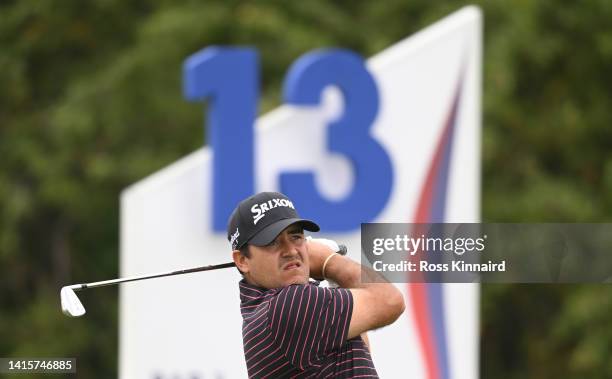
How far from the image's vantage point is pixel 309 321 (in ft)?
11.0

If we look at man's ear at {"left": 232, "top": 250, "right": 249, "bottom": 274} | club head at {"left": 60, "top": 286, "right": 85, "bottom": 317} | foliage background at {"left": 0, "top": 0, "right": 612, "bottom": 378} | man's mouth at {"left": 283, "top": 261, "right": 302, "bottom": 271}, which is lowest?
man's mouth at {"left": 283, "top": 261, "right": 302, "bottom": 271}

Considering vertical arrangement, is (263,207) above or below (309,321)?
above

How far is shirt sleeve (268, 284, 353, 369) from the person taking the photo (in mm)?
3363

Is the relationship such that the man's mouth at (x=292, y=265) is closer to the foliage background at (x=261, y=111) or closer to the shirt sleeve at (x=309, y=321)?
the shirt sleeve at (x=309, y=321)

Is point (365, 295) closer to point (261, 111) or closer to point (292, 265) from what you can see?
point (292, 265)

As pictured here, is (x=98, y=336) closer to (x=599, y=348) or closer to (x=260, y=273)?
(x=599, y=348)

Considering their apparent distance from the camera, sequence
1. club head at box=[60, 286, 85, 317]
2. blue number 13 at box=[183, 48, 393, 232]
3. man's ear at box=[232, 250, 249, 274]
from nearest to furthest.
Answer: man's ear at box=[232, 250, 249, 274] < club head at box=[60, 286, 85, 317] < blue number 13 at box=[183, 48, 393, 232]

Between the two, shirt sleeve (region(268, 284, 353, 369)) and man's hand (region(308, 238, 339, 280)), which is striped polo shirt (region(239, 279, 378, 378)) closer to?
shirt sleeve (region(268, 284, 353, 369))

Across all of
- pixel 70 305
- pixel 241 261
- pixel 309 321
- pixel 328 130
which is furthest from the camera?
pixel 328 130

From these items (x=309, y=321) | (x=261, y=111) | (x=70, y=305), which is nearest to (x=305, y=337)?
(x=309, y=321)

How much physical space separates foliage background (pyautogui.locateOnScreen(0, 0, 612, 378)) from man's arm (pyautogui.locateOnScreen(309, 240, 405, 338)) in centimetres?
857

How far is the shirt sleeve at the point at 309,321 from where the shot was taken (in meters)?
3.36

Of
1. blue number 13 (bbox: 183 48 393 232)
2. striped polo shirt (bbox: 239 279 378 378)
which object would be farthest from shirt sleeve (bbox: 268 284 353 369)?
blue number 13 (bbox: 183 48 393 232)

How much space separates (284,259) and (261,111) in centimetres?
877
